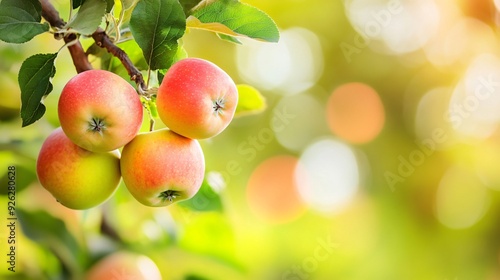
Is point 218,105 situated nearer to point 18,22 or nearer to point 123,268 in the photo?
point 18,22

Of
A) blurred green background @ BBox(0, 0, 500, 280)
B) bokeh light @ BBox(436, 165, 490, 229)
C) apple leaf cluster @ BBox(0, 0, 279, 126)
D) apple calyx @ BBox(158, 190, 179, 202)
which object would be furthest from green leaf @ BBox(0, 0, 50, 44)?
bokeh light @ BBox(436, 165, 490, 229)

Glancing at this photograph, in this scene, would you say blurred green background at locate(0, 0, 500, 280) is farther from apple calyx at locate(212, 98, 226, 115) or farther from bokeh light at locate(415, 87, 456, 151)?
apple calyx at locate(212, 98, 226, 115)

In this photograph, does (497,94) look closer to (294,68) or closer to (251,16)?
(294,68)

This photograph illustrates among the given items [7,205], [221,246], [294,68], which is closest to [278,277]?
[294,68]

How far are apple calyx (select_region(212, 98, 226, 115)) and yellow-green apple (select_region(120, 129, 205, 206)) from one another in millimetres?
55

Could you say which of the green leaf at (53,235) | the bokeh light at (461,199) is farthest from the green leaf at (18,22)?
the bokeh light at (461,199)

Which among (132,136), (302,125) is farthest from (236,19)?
(302,125)

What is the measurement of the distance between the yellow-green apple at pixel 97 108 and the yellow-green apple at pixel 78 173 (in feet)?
0.22

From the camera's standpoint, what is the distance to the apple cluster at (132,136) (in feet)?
2.02

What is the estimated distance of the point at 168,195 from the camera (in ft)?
2.26

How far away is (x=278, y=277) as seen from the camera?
2.09 m

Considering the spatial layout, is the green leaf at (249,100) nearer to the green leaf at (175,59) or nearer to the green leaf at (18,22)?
the green leaf at (175,59)

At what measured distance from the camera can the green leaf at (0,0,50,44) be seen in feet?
2.03

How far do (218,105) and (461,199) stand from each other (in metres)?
1.83
